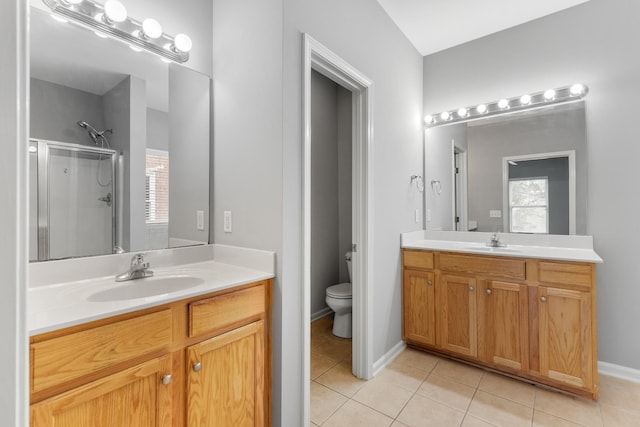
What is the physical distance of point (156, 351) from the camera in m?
1.08

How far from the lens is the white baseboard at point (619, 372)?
2.03 meters

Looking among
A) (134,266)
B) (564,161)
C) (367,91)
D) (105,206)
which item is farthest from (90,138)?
(564,161)

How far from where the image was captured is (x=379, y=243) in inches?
88.1

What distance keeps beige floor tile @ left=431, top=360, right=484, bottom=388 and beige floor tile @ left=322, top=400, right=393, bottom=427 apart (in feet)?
2.18

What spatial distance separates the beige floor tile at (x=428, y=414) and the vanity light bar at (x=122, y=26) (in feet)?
7.82

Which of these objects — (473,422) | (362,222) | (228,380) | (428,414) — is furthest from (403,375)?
(228,380)

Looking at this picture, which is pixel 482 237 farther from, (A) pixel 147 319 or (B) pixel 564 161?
(A) pixel 147 319

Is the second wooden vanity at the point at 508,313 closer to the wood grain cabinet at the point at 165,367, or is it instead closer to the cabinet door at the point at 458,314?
the cabinet door at the point at 458,314

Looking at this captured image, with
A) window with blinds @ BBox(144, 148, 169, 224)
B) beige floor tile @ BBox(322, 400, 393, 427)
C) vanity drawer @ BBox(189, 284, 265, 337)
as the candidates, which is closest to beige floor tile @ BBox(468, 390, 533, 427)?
beige floor tile @ BBox(322, 400, 393, 427)

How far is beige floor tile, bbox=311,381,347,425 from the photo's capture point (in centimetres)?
171

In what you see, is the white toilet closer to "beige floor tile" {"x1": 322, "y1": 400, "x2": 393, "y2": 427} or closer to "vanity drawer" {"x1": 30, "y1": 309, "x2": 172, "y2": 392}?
"beige floor tile" {"x1": 322, "y1": 400, "x2": 393, "y2": 427}

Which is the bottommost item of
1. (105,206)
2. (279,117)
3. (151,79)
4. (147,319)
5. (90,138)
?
(147,319)

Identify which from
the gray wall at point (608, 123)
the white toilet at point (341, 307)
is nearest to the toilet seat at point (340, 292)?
the white toilet at point (341, 307)

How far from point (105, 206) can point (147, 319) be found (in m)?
0.70
